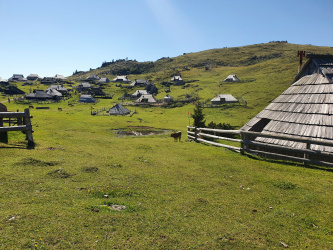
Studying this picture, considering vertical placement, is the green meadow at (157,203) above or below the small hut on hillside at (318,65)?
below

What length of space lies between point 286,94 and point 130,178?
14.3m

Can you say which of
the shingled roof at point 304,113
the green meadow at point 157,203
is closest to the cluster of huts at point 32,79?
the green meadow at point 157,203

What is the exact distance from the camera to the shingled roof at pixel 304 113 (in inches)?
494

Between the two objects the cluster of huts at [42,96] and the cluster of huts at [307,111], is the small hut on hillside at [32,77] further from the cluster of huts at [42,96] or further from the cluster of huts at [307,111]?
the cluster of huts at [307,111]

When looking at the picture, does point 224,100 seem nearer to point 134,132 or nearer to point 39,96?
point 134,132

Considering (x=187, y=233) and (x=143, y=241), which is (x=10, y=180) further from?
(x=187, y=233)

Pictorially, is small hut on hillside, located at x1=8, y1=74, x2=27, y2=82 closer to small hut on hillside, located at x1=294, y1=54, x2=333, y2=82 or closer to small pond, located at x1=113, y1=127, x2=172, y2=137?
small pond, located at x1=113, y1=127, x2=172, y2=137

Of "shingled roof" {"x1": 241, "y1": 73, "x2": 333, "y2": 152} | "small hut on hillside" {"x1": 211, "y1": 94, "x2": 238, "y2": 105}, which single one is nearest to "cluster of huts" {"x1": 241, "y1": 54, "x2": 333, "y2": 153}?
"shingled roof" {"x1": 241, "y1": 73, "x2": 333, "y2": 152}

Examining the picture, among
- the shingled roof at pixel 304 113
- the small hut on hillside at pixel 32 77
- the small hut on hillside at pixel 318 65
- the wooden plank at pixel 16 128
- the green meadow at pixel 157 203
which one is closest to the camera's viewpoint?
the green meadow at pixel 157 203

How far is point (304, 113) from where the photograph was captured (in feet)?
45.2

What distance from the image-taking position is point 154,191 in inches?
301

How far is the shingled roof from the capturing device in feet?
41.1

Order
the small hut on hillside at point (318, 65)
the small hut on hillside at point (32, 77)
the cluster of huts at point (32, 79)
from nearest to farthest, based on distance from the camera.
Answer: the small hut on hillside at point (318, 65), the cluster of huts at point (32, 79), the small hut on hillside at point (32, 77)

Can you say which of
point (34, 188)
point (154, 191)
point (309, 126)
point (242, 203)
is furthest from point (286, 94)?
point (34, 188)
